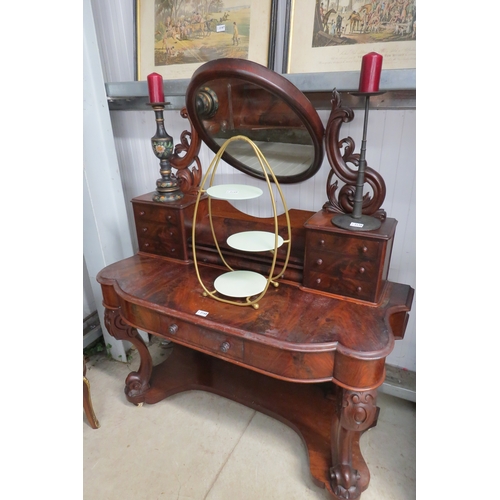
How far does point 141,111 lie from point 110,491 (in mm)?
1720

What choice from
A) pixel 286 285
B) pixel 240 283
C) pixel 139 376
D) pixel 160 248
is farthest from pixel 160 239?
pixel 139 376

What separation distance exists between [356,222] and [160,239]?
0.82 metres

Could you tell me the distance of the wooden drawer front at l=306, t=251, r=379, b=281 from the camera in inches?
41.4

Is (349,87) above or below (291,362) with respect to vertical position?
above

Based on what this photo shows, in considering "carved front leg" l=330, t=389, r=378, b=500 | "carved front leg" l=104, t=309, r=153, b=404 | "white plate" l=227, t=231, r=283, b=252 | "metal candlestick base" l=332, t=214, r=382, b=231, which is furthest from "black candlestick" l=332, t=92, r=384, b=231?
"carved front leg" l=104, t=309, r=153, b=404

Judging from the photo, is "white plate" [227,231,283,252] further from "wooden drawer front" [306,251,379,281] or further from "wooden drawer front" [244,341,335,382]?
"wooden drawer front" [244,341,335,382]

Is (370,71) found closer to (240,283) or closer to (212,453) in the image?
(240,283)

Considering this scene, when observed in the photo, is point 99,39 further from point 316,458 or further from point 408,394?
point 408,394

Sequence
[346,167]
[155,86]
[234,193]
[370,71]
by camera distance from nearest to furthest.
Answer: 1. [370,71]
2. [234,193]
3. [346,167]
4. [155,86]

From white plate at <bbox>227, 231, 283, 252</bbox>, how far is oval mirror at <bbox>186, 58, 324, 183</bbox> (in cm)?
35

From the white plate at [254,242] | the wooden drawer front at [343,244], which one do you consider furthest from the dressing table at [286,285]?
the white plate at [254,242]

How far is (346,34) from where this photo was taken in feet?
3.76

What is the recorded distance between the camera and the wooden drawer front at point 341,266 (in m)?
1.05

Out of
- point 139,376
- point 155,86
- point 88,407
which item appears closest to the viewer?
point 155,86
